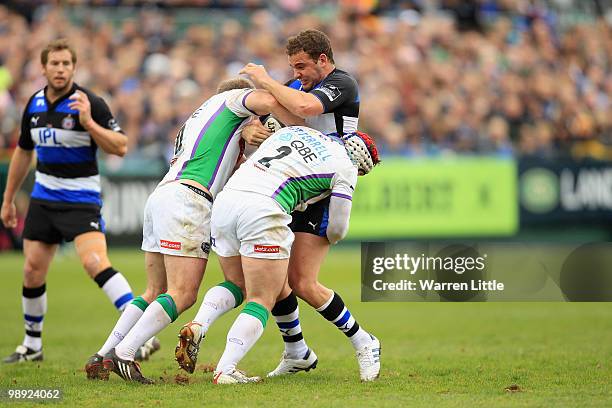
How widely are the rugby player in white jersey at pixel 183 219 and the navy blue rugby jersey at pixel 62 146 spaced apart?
1573 millimetres

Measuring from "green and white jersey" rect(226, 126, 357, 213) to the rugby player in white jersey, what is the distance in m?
0.28

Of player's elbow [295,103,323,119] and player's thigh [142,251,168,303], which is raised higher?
Answer: player's elbow [295,103,323,119]

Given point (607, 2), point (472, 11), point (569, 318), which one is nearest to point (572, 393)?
point (569, 318)

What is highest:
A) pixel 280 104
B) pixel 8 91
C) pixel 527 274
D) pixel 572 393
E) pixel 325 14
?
pixel 325 14

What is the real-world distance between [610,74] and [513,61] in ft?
8.30

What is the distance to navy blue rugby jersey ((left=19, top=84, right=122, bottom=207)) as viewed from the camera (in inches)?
361

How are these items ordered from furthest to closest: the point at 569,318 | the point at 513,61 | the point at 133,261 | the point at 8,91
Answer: the point at 513,61
the point at 8,91
the point at 133,261
the point at 569,318

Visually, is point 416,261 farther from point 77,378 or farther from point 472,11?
point 472,11

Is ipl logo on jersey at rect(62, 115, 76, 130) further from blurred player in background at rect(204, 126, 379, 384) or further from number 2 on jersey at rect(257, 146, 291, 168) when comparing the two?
number 2 on jersey at rect(257, 146, 291, 168)

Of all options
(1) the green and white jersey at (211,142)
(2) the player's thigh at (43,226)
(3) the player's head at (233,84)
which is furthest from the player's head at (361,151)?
(2) the player's thigh at (43,226)

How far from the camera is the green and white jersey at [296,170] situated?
7.40 m

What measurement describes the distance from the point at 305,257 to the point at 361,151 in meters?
0.91

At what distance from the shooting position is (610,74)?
24.7 m

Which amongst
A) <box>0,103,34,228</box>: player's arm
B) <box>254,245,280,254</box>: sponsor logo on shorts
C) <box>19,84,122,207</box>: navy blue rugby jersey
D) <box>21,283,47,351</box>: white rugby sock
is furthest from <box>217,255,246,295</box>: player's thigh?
<box>0,103,34,228</box>: player's arm
